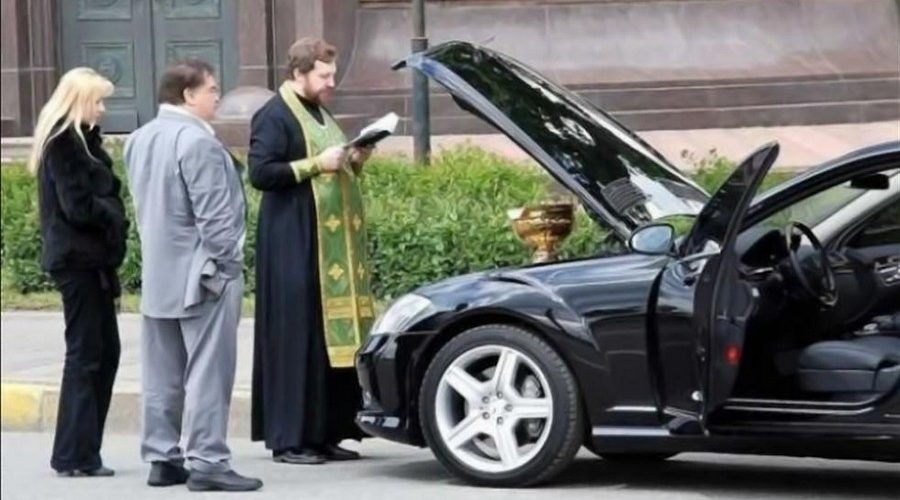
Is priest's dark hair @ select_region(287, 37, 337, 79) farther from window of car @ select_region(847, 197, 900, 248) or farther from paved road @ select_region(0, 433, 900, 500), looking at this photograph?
window of car @ select_region(847, 197, 900, 248)

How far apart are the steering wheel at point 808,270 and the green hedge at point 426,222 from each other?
3907mm

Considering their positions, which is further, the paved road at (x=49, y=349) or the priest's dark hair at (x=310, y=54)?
the paved road at (x=49, y=349)

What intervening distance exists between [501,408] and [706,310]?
918 millimetres

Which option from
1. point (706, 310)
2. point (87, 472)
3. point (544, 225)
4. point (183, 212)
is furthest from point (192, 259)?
point (544, 225)

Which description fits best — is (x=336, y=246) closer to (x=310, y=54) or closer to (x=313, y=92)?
(x=313, y=92)

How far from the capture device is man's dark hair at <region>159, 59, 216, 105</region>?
25.9ft

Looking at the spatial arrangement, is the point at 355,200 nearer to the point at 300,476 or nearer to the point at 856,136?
the point at 300,476

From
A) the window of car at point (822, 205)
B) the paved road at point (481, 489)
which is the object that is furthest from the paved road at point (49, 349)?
the window of car at point (822, 205)

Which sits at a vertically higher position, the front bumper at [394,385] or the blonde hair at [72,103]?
the blonde hair at [72,103]

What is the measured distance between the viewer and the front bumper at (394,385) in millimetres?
8195

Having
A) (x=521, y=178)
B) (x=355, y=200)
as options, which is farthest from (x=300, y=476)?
(x=521, y=178)

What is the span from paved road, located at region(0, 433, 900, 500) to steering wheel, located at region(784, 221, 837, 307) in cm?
76

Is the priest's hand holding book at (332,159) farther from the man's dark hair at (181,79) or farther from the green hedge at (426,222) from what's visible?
the green hedge at (426,222)

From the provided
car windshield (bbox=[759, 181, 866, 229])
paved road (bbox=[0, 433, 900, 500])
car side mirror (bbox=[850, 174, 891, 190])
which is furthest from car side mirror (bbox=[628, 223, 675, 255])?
paved road (bbox=[0, 433, 900, 500])
